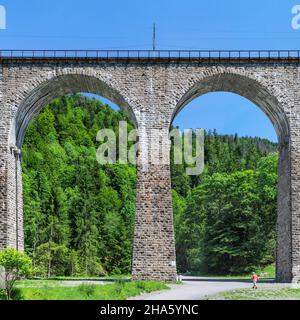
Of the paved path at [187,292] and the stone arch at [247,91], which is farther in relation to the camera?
the stone arch at [247,91]

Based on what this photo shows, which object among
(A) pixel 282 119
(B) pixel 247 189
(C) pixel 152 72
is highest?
(C) pixel 152 72

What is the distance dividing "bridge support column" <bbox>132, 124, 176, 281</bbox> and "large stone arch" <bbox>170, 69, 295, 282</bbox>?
81.9 inches

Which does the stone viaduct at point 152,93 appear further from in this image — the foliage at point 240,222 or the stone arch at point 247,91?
the foliage at point 240,222

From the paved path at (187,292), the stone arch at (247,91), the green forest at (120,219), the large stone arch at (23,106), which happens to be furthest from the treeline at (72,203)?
the stone arch at (247,91)

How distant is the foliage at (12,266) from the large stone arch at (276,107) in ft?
43.4

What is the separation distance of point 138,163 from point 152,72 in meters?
4.94

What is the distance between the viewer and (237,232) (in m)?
49.6

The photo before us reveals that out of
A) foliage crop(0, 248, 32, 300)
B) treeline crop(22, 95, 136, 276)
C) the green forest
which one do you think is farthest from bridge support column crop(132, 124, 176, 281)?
the green forest

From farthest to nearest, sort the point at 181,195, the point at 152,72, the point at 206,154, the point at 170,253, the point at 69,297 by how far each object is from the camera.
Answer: the point at 206,154, the point at 181,195, the point at 152,72, the point at 170,253, the point at 69,297

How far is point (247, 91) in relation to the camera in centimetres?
3111

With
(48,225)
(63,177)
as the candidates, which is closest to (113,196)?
(63,177)

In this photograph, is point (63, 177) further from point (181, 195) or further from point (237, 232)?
point (237, 232)

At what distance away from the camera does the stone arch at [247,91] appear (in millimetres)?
29406

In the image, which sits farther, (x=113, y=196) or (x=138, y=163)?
(x=113, y=196)
